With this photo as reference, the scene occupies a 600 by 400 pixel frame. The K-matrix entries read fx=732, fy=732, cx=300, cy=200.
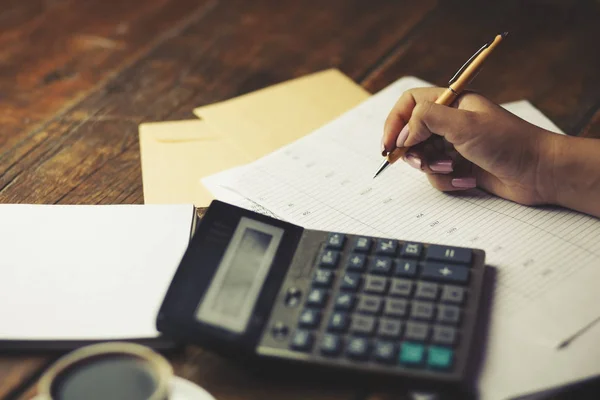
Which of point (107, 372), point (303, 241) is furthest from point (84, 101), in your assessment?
point (107, 372)

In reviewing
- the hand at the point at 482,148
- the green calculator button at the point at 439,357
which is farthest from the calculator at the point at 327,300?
the hand at the point at 482,148

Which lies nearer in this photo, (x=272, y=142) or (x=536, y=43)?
(x=272, y=142)

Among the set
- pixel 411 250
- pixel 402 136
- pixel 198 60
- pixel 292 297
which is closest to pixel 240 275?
pixel 292 297

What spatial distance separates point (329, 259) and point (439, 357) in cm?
13

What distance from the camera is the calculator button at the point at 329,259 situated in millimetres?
621

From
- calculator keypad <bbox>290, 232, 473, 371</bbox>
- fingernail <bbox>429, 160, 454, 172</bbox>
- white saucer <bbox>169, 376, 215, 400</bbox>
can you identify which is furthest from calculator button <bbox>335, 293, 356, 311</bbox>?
fingernail <bbox>429, 160, 454, 172</bbox>

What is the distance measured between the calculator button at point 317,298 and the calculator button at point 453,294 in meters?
0.09

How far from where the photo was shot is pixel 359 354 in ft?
1.77

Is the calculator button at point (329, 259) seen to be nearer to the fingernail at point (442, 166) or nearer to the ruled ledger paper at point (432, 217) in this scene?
the ruled ledger paper at point (432, 217)

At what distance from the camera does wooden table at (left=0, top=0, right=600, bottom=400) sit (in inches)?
34.9

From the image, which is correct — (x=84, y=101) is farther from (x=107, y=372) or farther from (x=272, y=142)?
(x=107, y=372)

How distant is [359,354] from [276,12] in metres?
0.76

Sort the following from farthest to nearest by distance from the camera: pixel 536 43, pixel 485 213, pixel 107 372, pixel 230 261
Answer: pixel 536 43 → pixel 485 213 → pixel 230 261 → pixel 107 372

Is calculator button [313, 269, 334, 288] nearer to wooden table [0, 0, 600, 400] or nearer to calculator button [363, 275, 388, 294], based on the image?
calculator button [363, 275, 388, 294]
